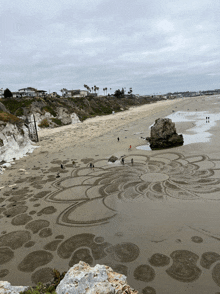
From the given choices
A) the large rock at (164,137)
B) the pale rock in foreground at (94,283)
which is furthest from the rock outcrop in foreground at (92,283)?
the large rock at (164,137)

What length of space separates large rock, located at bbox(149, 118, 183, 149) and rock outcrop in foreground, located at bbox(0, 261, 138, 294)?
31863mm

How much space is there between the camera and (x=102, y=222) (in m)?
15.9

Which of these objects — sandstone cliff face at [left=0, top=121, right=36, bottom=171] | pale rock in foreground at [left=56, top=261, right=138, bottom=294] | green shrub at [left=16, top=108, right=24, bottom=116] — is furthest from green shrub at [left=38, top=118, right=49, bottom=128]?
pale rock in foreground at [left=56, top=261, right=138, bottom=294]

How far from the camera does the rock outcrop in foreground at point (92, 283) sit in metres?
6.63

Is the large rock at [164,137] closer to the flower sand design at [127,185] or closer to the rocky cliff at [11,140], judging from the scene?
the flower sand design at [127,185]

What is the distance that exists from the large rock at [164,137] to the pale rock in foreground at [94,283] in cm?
3188

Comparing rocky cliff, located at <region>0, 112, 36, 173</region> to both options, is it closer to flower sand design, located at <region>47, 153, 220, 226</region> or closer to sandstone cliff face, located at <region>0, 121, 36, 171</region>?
sandstone cliff face, located at <region>0, 121, 36, 171</region>

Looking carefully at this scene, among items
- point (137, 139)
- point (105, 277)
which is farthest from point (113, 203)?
point (137, 139)

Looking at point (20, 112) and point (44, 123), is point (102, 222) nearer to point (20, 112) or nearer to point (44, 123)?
point (44, 123)

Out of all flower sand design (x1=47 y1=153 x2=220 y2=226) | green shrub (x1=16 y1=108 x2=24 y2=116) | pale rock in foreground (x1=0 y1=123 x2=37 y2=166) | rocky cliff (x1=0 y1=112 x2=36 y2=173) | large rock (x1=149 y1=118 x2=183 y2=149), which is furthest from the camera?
green shrub (x1=16 y1=108 x2=24 y2=116)

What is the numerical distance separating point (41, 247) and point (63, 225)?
2577 mm

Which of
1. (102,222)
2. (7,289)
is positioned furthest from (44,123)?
(7,289)

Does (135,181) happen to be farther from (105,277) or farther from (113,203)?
(105,277)

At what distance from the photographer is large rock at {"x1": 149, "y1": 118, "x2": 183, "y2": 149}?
37.2 m
